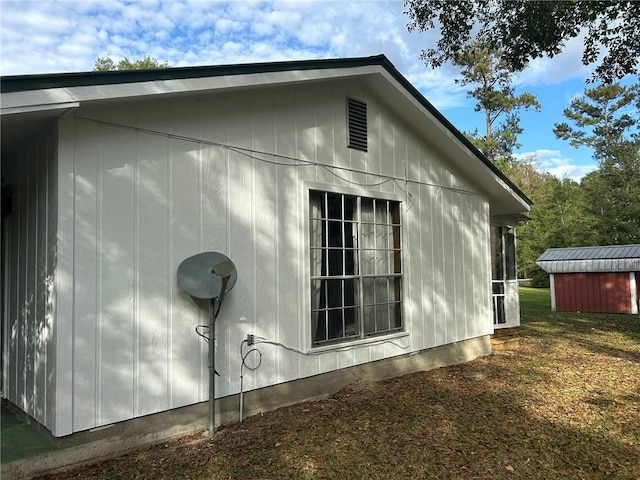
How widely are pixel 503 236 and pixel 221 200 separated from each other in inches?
296

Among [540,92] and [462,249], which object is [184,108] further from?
[540,92]

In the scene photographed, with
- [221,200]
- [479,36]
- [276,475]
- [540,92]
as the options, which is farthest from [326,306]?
[540,92]

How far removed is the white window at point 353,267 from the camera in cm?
553

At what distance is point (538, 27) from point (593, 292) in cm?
1171

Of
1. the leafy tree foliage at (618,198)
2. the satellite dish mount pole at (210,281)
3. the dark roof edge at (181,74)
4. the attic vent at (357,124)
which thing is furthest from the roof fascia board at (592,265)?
the satellite dish mount pole at (210,281)

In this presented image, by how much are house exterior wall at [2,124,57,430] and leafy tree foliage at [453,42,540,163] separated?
88.4ft

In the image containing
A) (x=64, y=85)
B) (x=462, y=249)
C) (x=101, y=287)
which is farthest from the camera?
(x=462, y=249)

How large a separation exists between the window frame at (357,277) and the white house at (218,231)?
2 cm

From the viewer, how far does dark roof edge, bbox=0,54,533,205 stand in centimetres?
321

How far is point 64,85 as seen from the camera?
11.1 ft

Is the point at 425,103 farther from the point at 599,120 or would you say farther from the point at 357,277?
the point at 599,120

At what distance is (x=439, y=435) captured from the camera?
441 cm

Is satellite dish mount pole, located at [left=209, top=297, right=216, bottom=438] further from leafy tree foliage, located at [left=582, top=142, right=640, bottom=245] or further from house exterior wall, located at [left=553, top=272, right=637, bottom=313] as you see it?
leafy tree foliage, located at [left=582, top=142, right=640, bottom=245]

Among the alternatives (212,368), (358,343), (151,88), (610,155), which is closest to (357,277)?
(358,343)
